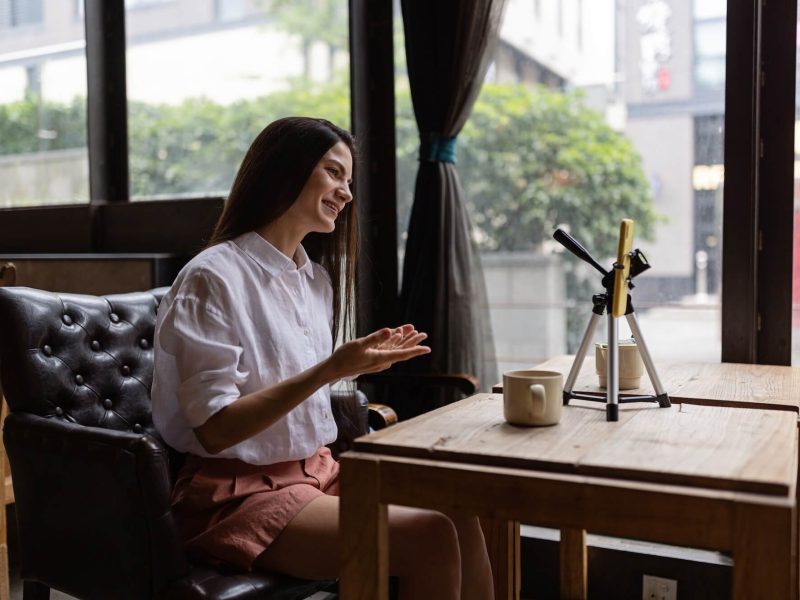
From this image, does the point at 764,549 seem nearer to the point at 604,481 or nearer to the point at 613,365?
the point at 604,481

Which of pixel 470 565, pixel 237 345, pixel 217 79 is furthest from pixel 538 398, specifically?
pixel 217 79

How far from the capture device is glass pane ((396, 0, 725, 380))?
231 cm

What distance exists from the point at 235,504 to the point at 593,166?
5.07 ft

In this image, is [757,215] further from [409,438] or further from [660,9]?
[409,438]

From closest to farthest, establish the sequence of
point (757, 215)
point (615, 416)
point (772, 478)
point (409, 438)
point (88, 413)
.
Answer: point (772, 478), point (409, 438), point (615, 416), point (88, 413), point (757, 215)

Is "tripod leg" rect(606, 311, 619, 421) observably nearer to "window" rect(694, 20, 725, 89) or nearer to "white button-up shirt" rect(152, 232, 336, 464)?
"white button-up shirt" rect(152, 232, 336, 464)

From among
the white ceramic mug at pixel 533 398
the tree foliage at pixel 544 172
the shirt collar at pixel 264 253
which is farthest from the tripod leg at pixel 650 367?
the tree foliage at pixel 544 172

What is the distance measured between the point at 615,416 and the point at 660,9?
1.49 meters

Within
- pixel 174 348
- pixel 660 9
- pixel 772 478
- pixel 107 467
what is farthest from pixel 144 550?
pixel 660 9

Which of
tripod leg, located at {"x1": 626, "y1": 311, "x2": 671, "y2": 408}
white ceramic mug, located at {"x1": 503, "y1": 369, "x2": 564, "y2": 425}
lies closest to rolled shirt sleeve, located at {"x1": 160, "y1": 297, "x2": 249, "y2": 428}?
white ceramic mug, located at {"x1": 503, "y1": 369, "x2": 564, "y2": 425}

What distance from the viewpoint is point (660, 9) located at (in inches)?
92.3

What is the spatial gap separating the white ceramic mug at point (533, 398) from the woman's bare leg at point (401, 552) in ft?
0.78

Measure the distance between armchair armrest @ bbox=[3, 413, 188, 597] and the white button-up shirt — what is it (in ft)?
0.41

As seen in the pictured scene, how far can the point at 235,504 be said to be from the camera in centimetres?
145
